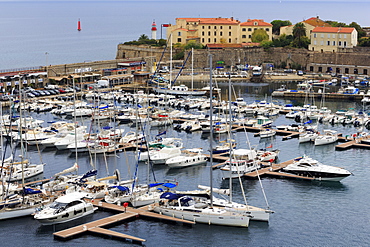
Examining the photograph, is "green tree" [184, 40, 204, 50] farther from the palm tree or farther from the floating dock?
the floating dock

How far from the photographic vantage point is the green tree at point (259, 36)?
296ft

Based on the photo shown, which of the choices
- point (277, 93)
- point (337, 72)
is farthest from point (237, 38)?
point (277, 93)

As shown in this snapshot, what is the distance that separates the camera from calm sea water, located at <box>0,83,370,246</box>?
2738cm

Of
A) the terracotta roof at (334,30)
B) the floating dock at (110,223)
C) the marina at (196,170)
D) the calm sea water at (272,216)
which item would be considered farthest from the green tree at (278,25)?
the floating dock at (110,223)

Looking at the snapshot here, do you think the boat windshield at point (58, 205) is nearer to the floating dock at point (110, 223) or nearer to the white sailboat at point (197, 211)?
the floating dock at point (110, 223)

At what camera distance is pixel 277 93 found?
69.0 m

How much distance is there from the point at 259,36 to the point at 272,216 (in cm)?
6307

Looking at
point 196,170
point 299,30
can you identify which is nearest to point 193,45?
point 299,30

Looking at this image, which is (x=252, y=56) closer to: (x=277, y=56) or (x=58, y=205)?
(x=277, y=56)

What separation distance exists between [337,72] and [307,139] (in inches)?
1505

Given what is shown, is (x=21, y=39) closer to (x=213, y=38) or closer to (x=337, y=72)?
(x=213, y=38)

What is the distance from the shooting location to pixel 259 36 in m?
90.4

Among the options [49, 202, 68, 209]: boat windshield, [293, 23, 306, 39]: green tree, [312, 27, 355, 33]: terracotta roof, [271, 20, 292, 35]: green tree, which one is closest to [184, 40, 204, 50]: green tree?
[293, 23, 306, 39]: green tree

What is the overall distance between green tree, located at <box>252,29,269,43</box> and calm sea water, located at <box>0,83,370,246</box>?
4972 cm
